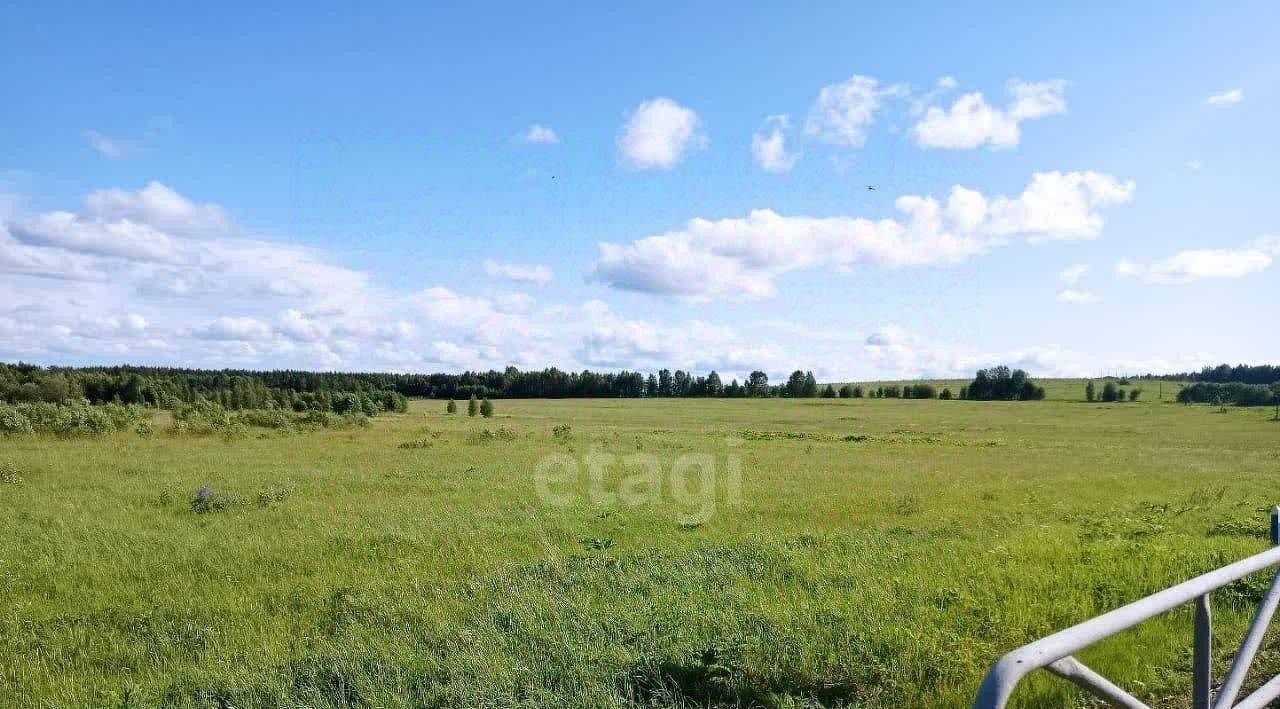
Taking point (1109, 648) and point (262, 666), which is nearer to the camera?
point (1109, 648)

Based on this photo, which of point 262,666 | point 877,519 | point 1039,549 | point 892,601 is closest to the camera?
point 262,666

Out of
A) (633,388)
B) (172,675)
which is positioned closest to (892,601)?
(172,675)

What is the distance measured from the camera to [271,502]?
17.5 meters

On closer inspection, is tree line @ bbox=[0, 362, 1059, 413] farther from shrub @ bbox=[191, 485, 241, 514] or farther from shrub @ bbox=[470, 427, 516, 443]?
shrub @ bbox=[191, 485, 241, 514]

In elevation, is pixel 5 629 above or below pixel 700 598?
below

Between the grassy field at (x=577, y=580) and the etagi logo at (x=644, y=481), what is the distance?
22 centimetres

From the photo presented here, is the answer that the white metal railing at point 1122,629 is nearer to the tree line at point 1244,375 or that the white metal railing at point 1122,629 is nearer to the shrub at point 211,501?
the shrub at point 211,501

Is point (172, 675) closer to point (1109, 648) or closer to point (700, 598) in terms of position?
point (700, 598)

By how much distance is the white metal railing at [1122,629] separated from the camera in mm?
2432

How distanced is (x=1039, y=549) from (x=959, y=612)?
158 inches

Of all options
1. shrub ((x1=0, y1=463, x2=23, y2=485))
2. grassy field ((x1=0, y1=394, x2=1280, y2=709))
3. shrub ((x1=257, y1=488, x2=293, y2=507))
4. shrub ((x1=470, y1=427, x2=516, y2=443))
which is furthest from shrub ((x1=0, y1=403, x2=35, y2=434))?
shrub ((x1=257, y1=488, x2=293, y2=507))

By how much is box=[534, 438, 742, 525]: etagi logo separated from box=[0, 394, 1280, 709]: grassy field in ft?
0.71

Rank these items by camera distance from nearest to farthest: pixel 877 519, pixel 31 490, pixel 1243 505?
pixel 877 519
pixel 1243 505
pixel 31 490

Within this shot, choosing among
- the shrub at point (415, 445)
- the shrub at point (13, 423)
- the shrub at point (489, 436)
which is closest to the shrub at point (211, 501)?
the shrub at point (415, 445)
